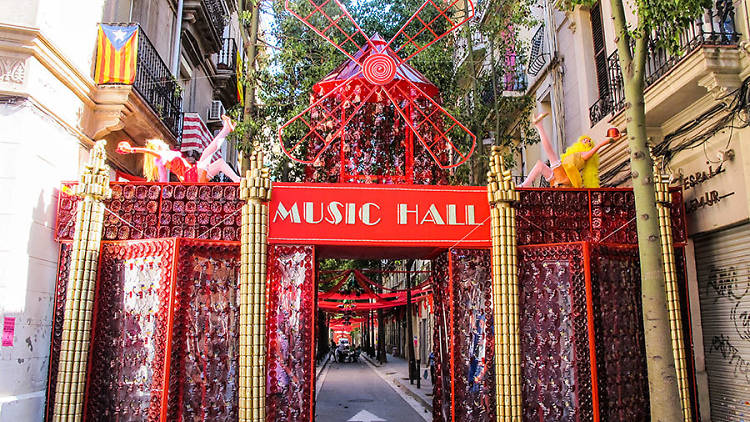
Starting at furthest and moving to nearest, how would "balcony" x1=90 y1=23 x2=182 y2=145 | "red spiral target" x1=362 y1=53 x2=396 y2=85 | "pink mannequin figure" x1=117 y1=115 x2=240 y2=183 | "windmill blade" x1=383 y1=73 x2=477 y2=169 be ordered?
"windmill blade" x1=383 y1=73 x2=477 y2=169
"balcony" x1=90 y1=23 x2=182 y2=145
"pink mannequin figure" x1=117 y1=115 x2=240 y2=183
"red spiral target" x1=362 y1=53 x2=396 y2=85

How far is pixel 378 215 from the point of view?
8406 mm

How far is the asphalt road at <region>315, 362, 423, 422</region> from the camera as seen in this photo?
13328 mm

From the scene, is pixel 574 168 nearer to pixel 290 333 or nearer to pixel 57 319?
pixel 290 333

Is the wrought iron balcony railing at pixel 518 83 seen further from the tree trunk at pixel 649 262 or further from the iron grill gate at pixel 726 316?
the tree trunk at pixel 649 262

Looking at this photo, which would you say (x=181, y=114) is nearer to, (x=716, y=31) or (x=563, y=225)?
(x=563, y=225)

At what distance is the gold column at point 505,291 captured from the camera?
7.54 meters

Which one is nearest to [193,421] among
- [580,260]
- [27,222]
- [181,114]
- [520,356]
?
[27,222]

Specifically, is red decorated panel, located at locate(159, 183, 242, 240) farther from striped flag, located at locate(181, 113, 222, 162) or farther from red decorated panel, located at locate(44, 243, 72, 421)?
striped flag, located at locate(181, 113, 222, 162)

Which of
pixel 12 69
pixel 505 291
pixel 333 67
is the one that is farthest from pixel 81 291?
pixel 333 67

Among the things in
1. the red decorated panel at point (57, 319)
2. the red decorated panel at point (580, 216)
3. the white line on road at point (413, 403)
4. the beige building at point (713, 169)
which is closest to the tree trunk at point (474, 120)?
the beige building at point (713, 169)

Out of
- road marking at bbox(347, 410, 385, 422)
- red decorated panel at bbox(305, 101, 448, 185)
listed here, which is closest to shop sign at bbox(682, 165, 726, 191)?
red decorated panel at bbox(305, 101, 448, 185)

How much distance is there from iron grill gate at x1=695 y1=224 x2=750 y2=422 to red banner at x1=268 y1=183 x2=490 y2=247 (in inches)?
150

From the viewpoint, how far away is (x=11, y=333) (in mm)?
7207

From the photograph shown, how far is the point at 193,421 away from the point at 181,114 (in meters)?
8.22
